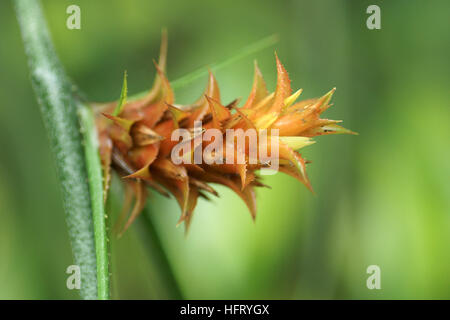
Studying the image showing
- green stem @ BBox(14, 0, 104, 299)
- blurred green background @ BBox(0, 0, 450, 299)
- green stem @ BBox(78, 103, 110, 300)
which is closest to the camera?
green stem @ BBox(78, 103, 110, 300)

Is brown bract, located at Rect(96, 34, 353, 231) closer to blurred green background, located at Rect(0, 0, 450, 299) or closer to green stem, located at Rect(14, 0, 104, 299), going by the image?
green stem, located at Rect(14, 0, 104, 299)

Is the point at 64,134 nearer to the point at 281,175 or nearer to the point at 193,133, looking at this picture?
the point at 193,133

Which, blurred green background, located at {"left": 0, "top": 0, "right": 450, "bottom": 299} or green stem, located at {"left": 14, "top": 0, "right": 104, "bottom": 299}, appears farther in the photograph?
blurred green background, located at {"left": 0, "top": 0, "right": 450, "bottom": 299}

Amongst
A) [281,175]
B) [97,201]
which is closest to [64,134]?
[97,201]

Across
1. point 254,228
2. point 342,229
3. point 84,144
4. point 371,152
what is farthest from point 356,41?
point 84,144

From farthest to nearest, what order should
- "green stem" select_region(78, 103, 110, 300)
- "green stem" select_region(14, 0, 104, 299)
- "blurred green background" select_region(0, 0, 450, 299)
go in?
"blurred green background" select_region(0, 0, 450, 299) → "green stem" select_region(14, 0, 104, 299) → "green stem" select_region(78, 103, 110, 300)

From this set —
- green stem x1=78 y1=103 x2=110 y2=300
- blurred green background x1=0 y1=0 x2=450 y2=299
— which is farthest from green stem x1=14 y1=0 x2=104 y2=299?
blurred green background x1=0 y1=0 x2=450 y2=299
